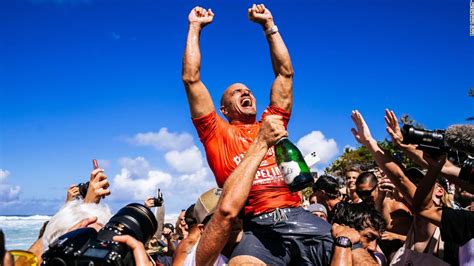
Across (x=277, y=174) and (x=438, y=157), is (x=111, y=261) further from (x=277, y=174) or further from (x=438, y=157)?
(x=438, y=157)

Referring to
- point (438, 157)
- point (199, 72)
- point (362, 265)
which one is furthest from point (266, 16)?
point (362, 265)

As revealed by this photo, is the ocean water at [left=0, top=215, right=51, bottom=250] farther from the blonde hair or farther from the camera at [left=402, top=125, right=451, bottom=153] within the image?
the camera at [left=402, top=125, right=451, bottom=153]

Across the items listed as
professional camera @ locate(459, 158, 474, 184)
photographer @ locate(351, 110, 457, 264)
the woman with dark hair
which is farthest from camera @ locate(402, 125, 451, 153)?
the woman with dark hair

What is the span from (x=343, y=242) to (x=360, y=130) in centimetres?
143

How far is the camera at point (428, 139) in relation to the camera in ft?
10.5

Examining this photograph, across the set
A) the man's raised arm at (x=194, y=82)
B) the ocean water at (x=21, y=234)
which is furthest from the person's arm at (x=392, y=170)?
the ocean water at (x=21, y=234)

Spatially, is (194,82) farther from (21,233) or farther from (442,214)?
(21,233)

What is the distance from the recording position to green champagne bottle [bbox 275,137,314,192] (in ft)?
9.19

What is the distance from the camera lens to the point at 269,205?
3219mm

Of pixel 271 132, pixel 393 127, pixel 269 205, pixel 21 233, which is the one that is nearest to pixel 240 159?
pixel 269 205

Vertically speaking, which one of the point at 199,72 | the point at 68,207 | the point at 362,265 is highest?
the point at 199,72

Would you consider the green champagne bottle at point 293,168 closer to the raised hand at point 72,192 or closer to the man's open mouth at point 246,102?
the man's open mouth at point 246,102

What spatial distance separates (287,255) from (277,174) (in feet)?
1.92

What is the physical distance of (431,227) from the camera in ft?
12.8
